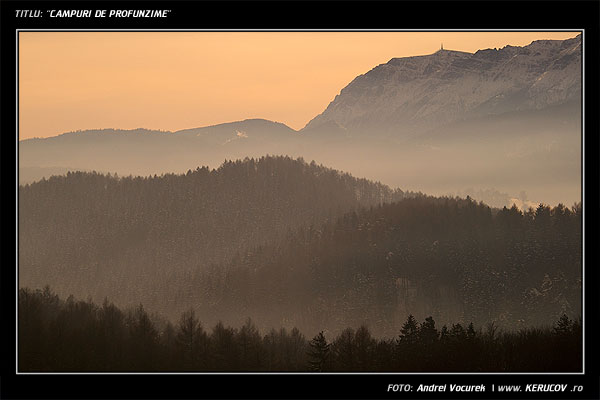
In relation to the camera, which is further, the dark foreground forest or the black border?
the dark foreground forest

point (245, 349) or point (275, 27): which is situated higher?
point (275, 27)

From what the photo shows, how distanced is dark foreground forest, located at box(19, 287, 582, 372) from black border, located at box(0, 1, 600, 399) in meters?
18.5

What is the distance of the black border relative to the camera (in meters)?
39.9

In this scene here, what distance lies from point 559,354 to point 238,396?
4293 cm

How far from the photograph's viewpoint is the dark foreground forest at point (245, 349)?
68250 millimetres

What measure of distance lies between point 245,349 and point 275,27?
194 ft

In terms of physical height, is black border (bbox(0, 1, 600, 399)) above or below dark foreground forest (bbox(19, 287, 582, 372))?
above

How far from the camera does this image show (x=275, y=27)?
134 ft

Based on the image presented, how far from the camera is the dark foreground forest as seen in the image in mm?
68250

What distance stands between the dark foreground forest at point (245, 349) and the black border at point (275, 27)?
18539mm

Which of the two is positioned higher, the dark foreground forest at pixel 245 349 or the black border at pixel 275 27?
the black border at pixel 275 27

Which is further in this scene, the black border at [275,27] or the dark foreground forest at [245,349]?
the dark foreground forest at [245,349]
